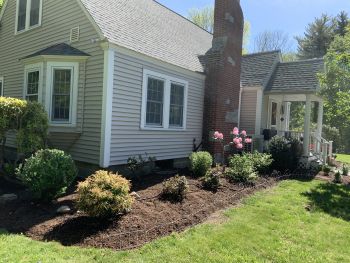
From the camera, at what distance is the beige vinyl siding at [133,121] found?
8.46 m

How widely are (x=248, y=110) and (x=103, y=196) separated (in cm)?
1033

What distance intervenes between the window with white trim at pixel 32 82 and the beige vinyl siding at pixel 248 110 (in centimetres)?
869

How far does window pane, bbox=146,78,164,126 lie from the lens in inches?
383

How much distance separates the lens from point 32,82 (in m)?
10.2

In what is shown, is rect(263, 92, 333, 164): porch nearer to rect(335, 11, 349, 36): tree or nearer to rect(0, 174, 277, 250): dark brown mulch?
rect(0, 174, 277, 250): dark brown mulch

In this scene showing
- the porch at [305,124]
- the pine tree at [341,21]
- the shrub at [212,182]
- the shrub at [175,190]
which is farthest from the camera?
the pine tree at [341,21]

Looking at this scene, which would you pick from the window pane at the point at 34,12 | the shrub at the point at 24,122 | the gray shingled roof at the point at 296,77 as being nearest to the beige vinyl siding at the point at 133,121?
the shrub at the point at 24,122

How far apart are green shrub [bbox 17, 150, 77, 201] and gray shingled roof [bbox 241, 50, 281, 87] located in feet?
32.5

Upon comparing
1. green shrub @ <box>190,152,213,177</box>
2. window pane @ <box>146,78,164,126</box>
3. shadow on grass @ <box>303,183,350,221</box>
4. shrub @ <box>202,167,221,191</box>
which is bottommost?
shadow on grass @ <box>303,183,350,221</box>

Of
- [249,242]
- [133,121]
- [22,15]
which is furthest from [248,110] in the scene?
[22,15]

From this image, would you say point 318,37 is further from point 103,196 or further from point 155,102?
point 103,196

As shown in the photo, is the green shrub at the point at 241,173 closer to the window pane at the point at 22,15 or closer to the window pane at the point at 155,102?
the window pane at the point at 155,102

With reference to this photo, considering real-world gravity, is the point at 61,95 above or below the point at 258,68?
below

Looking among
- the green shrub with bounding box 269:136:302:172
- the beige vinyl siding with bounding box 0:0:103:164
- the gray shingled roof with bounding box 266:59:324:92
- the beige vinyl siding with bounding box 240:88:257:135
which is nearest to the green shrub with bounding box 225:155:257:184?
the green shrub with bounding box 269:136:302:172
